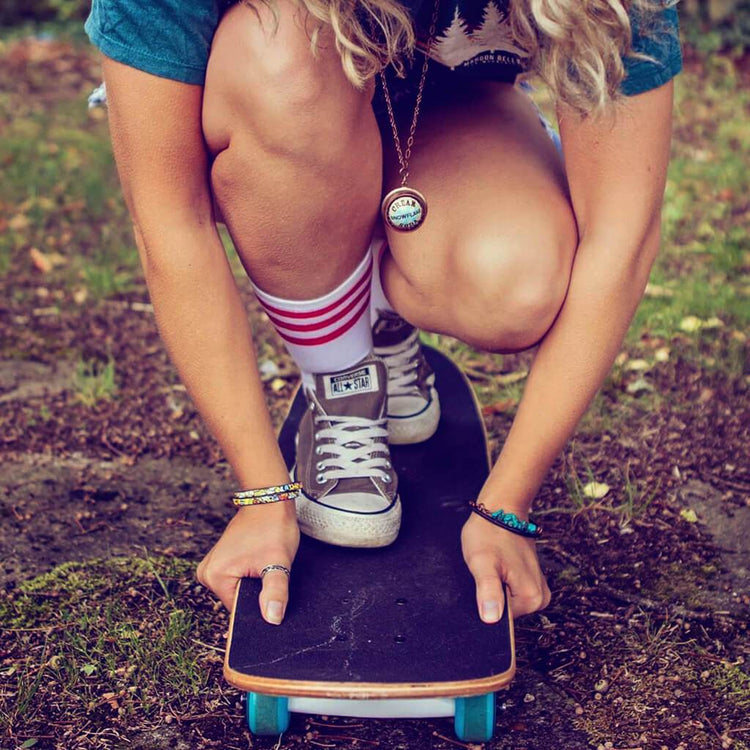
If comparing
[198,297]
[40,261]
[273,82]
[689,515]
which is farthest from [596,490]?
[40,261]

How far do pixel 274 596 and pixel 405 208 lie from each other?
1.87 feet

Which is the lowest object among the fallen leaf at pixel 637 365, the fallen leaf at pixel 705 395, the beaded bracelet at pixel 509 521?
the fallen leaf at pixel 637 365

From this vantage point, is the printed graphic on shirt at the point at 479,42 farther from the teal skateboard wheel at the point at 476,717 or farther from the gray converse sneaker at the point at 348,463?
the teal skateboard wheel at the point at 476,717

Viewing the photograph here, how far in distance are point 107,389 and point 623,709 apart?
4.07 feet

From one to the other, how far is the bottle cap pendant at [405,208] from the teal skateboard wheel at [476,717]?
0.66 metres

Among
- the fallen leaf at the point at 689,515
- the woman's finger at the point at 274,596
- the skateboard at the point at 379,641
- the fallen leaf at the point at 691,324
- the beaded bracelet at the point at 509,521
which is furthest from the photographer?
the fallen leaf at the point at 691,324

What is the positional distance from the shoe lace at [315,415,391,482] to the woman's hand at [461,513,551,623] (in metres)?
0.20

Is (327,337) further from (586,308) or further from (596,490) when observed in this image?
(596,490)

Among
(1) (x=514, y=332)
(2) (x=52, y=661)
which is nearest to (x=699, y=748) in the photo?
(1) (x=514, y=332)

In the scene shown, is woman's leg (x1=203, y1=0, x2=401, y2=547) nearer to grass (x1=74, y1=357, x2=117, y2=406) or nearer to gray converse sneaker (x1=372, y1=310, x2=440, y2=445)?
gray converse sneaker (x1=372, y1=310, x2=440, y2=445)

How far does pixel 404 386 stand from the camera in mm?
1755

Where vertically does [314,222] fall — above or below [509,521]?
above

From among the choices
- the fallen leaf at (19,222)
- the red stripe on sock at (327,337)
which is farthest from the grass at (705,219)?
the fallen leaf at (19,222)

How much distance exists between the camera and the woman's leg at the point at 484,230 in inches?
53.5
